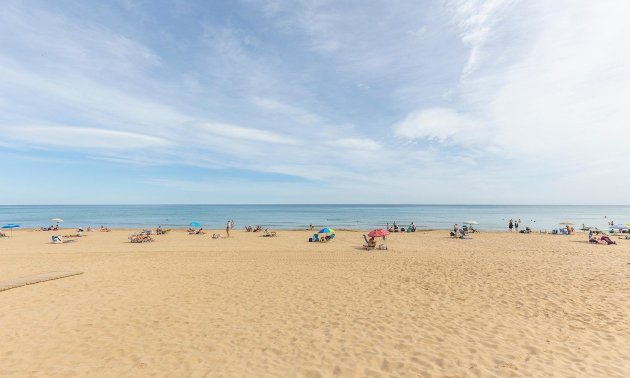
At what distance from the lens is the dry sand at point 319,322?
259 inches

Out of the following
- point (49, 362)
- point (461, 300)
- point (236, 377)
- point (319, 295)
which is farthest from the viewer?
point (319, 295)

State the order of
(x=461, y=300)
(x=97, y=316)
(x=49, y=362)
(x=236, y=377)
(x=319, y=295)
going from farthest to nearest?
(x=319, y=295) → (x=461, y=300) → (x=97, y=316) → (x=49, y=362) → (x=236, y=377)

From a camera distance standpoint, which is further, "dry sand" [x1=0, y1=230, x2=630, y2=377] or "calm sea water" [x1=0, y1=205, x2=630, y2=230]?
→ "calm sea water" [x1=0, y1=205, x2=630, y2=230]

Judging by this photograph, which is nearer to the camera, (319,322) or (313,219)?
(319,322)

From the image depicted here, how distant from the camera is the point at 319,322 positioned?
8.88 meters

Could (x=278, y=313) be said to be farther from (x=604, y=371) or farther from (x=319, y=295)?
(x=604, y=371)

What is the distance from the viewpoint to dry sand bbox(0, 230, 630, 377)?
6.59 meters

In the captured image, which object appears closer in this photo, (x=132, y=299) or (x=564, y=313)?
(x=564, y=313)

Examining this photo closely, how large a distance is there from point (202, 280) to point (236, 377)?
852 centimetres

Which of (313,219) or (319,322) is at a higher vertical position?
(313,219)

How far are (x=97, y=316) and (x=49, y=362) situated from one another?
2.79 metres

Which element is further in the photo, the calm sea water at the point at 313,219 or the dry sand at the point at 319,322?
the calm sea water at the point at 313,219

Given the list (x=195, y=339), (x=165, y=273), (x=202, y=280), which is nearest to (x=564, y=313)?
(x=195, y=339)

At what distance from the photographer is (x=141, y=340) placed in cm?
781
